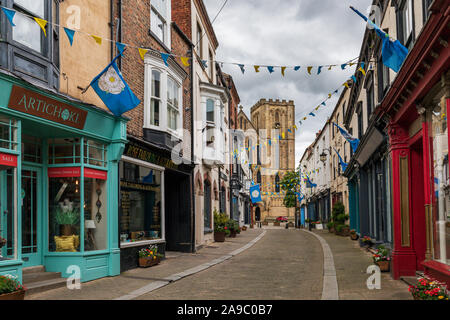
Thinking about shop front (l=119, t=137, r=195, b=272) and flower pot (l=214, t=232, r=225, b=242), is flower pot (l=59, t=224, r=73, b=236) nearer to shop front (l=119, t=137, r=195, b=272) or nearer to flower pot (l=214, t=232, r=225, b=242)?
shop front (l=119, t=137, r=195, b=272)

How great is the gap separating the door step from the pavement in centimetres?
18

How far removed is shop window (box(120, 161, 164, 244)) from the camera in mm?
12320

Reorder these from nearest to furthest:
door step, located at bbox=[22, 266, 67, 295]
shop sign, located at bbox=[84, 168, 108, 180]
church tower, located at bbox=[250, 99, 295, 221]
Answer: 1. door step, located at bbox=[22, 266, 67, 295]
2. shop sign, located at bbox=[84, 168, 108, 180]
3. church tower, located at bbox=[250, 99, 295, 221]

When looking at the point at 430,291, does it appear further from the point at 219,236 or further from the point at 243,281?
the point at 219,236

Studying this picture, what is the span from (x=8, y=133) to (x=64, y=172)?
89.0 inches

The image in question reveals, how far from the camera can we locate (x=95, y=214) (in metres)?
10.9

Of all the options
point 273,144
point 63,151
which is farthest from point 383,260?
point 273,144

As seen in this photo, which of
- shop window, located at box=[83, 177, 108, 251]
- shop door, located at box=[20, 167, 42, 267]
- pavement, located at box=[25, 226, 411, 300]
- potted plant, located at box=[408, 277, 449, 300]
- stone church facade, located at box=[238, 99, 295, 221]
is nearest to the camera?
potted plant, located at box=[408, 277, 449, 300]

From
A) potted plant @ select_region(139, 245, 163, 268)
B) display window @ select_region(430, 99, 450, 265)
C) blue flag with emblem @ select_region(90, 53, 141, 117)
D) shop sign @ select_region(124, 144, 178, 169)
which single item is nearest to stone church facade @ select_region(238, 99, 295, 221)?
shop sign @ select_region(124, 144, 178, 169)

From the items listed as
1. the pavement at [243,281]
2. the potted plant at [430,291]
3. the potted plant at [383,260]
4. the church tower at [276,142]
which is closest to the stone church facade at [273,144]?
the church tower at [276,142]

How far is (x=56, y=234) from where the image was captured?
33.3 feet

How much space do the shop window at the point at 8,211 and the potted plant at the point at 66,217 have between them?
6.48 ft
